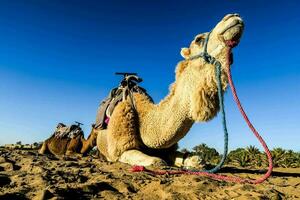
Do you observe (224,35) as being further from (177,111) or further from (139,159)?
(139,159)

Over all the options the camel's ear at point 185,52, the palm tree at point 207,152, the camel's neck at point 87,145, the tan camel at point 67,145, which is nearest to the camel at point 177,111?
the camel's ear at point 185,52

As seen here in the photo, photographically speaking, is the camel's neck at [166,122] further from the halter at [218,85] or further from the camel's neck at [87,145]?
the camel's neck at [87,145]

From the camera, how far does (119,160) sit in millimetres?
6125

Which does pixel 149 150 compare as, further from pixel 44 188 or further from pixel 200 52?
pixel 44 188

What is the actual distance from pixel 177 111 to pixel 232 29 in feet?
5.05

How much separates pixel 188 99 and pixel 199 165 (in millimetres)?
1093

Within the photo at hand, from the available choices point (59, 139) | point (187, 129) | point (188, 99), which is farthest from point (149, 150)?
point (59, 139)

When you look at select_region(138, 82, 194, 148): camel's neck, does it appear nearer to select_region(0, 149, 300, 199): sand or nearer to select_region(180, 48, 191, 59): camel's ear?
select_region(180, 48, 191, 59): camel's ear

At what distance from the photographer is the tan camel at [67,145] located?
30.0 ft

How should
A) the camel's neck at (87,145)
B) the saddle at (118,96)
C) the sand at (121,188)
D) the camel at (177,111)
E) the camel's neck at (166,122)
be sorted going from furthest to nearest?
the camel's neck at (87,145) → the saddle at (118,96) → the camel's neck at (166,122) → the camel at (177,111) → the sand at (121,188)

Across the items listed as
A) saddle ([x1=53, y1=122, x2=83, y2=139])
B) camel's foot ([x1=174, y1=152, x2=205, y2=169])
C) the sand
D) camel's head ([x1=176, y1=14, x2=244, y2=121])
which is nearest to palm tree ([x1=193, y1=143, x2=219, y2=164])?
saddle ([x1=53, y1=122, x2=83, y2=139])

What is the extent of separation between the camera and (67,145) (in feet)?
31.7

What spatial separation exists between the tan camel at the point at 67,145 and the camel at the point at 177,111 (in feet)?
9.21

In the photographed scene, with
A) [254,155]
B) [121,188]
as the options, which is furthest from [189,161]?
[254,155]
